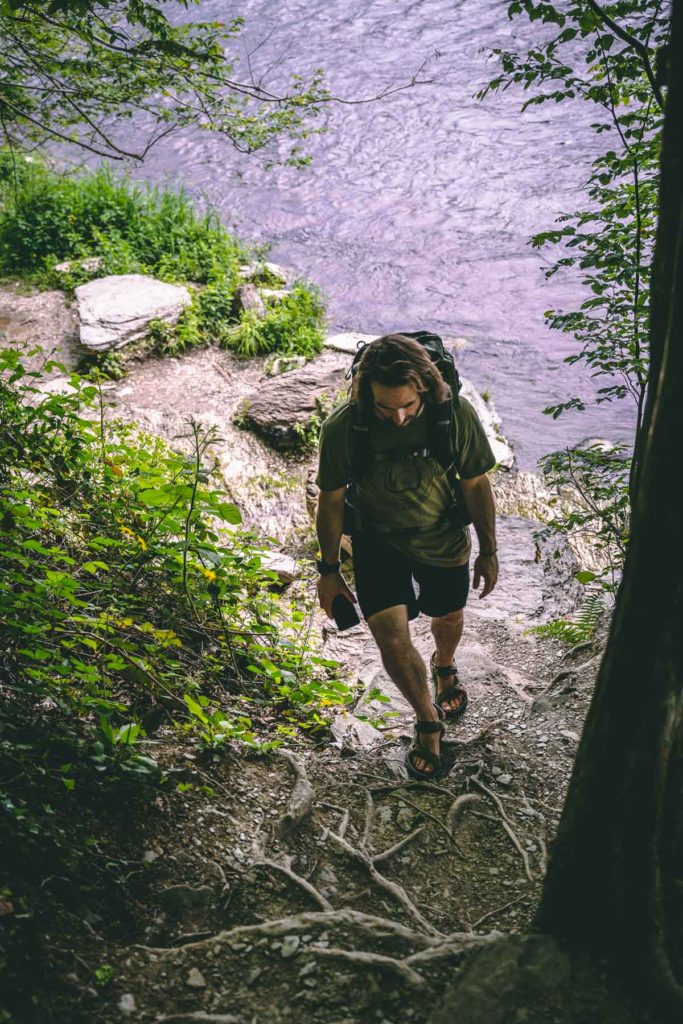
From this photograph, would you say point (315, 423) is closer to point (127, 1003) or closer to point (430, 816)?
point (430, 816)

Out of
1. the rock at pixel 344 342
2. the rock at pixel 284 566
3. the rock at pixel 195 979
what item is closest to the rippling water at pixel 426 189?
the rock at pixel 344 342

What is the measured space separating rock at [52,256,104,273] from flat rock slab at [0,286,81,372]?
1.38 feet

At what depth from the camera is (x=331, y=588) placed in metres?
3.56

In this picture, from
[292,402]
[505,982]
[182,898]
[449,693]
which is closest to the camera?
[505,982]

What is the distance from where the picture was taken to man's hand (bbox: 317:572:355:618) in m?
3.55

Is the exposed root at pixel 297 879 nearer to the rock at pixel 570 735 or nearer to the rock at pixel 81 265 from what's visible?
the rock at pixel 570 735

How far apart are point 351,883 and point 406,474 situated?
1.65 metres

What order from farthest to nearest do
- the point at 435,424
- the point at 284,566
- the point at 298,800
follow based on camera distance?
the point at 284,566, the point at 298,800, the point at 435,424

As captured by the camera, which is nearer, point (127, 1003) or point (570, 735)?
point (127, 1003)

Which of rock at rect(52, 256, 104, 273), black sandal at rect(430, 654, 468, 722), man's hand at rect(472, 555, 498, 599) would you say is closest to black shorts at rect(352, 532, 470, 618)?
man's hand at rect(472, 555, 498, 599)

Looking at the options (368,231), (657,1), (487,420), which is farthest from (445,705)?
(368,231)

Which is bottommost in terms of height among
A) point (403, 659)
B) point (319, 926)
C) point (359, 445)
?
point (319, 926)

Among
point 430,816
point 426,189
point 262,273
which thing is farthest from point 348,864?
point 426,189

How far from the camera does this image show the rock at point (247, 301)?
9148 millimetres
